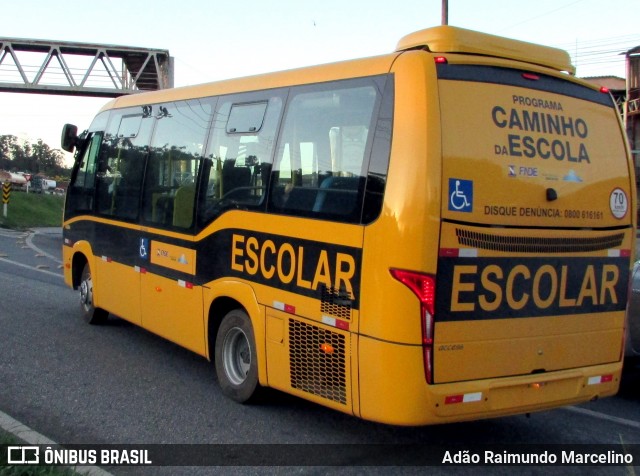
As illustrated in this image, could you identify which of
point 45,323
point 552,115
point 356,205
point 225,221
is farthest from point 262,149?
point 45,323

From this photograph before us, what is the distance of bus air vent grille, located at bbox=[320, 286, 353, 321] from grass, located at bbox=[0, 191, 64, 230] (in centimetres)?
3072

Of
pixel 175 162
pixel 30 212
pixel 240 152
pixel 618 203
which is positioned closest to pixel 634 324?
pixel 618 203


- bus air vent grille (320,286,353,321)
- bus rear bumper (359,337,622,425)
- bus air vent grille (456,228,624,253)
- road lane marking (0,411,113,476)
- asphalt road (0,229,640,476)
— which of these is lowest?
asphalt road (0,229,640,476)

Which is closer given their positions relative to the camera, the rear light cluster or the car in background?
the rear light cluster

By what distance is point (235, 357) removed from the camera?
6820 mm

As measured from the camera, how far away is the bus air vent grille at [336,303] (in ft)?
17.1

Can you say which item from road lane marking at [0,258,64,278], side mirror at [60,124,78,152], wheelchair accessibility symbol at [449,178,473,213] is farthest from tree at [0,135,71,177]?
wheelchair accessibility symbol at [449,178,473,213]

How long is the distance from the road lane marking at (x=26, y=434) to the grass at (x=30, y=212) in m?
29.5

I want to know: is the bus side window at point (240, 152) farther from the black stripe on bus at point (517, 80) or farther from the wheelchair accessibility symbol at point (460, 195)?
the wheelchair accessibility symbol at point (460, 195)

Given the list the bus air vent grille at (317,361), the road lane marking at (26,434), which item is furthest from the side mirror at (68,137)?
the bus air vent grille at (317,361)

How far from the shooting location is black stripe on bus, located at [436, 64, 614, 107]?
5.14 meters

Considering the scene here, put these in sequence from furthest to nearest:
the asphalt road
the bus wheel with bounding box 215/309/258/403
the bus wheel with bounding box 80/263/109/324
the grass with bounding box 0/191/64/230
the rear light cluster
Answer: the grass with bounding box 0/191/64/230 < the bus wheel with bounding box 80/263/109/324 < the bus wheel with bounding box 215/309/258/403 < the asphalt road < the rear light cluster

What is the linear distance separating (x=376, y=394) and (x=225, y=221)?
8.03ft

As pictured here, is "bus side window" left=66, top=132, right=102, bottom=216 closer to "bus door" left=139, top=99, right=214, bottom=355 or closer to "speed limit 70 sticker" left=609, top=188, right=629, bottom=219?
"bus door" left=139, top=99, right=214, bottom=355
